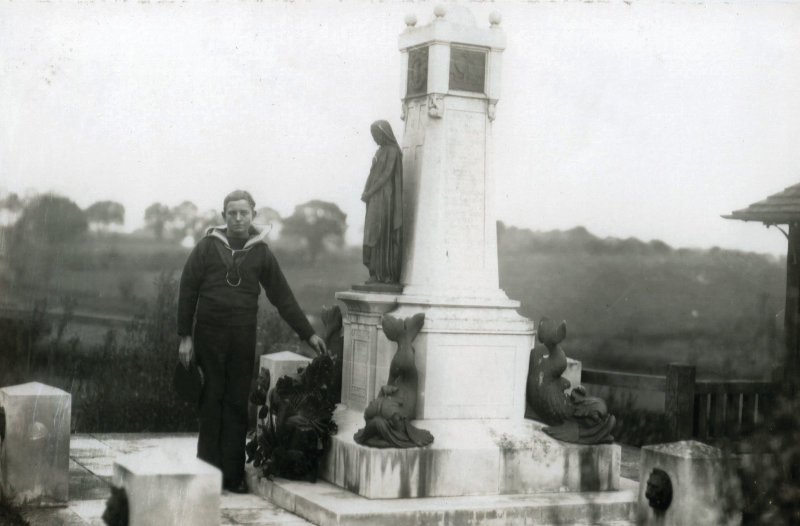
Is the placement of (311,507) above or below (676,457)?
below

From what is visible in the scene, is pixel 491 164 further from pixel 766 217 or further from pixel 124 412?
pixel 124 412

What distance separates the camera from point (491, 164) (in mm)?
8023

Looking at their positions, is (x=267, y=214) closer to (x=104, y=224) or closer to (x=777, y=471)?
(x=104, y=224)

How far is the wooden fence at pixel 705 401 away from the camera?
33.2ft

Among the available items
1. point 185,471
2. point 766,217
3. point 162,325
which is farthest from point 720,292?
point 185,471

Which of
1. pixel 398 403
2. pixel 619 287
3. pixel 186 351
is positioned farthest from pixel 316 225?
pixel 398 403

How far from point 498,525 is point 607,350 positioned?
365 inches

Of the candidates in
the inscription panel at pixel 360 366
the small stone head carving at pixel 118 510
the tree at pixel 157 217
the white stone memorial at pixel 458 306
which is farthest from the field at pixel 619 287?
the small stone head carving at pixel 118 510

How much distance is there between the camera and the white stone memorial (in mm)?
7605

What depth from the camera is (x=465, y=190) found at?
7953 mm

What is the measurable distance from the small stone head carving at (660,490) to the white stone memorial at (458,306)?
1.48 meters

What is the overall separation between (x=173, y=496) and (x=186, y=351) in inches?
118

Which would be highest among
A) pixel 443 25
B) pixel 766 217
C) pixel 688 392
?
pixel 443 25

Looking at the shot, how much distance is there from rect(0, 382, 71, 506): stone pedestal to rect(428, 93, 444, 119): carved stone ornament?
323 centimetres
